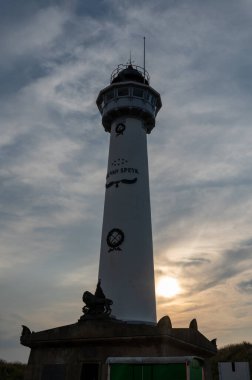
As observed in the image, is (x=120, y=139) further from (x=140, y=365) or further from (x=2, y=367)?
(x=2, y=367)

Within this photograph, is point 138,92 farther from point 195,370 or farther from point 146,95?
point 195,370

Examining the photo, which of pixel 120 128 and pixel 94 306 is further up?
pixel 120 128

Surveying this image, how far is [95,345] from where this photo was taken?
19.6 m

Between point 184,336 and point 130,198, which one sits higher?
point 130,198

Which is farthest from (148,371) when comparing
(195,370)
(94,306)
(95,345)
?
(94,306)

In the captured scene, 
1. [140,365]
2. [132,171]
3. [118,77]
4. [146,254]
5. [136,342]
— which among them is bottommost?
[140,365]

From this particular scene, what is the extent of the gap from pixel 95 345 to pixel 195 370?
23.1ft

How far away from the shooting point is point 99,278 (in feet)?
89.4

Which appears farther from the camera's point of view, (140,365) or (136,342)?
(136,342)

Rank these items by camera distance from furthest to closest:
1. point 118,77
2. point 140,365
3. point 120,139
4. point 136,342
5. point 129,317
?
point 118,77 → point 120,139 → point 129,317 → point 136,342 → point 140,365

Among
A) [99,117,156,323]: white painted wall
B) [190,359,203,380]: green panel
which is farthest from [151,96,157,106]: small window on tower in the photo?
[190,359,203,380]: green panel

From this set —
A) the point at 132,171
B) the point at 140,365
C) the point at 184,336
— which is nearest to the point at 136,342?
the point at 184,336

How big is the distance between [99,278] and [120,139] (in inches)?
424

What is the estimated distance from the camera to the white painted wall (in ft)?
84.6
